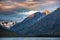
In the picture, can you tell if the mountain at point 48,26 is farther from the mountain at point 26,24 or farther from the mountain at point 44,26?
the mountain at point 26,24

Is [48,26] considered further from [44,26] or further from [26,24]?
[26,24]

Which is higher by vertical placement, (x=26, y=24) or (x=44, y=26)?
(x=26, y=24)

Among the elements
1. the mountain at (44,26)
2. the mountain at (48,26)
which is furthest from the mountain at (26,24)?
the mountain at (48,26)

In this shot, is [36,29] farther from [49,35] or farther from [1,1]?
[1,1]

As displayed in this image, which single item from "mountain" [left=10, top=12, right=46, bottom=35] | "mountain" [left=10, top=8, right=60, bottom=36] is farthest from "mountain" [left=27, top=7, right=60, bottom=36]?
"mountain" [left=10, top=12, right=46, bottom=35]

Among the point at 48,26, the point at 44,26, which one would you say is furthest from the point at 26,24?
the point at 48,26

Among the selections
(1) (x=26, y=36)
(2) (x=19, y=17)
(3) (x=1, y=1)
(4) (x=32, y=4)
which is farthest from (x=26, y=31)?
(3) (x=1, y=1)

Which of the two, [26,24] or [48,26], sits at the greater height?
[26,24]

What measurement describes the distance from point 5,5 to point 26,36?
1.97 m

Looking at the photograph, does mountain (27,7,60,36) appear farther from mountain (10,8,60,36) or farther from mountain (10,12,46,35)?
mountain (10,12,46,35)

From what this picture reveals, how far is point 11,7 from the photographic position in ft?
29.3

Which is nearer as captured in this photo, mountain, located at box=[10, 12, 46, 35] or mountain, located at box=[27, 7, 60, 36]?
mountain, located at box=[27, 7, 60, 36]

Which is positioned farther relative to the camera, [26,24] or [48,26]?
[26,24]

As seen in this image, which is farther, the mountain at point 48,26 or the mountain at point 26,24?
the mountain at point 26,24
